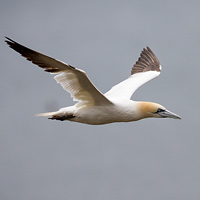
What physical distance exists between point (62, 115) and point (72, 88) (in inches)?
34.2

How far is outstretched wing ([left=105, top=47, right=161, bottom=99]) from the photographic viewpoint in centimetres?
1229

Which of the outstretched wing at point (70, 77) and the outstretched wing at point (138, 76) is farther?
the outstretched wing at point (138, 76)

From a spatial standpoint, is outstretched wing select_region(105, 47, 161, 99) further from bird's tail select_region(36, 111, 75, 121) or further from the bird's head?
bird's tail select_region(36, 111, 75, 121)

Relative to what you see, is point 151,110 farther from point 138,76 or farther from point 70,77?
point 138,76

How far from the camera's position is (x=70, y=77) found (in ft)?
32.4

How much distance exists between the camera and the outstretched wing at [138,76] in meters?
12.3

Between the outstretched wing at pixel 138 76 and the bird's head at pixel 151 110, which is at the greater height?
the outstretched wing at pixel 138 76

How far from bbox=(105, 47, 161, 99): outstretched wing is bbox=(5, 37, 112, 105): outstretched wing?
4.54 feet

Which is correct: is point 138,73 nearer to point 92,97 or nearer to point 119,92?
point 119,92

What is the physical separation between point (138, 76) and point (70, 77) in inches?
160

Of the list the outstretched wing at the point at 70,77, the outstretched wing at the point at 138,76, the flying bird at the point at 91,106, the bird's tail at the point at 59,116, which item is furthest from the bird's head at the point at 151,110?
the bird's tail at the point at 59,116

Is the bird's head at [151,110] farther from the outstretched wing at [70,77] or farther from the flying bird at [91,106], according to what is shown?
the outstretched wing at [70,77]

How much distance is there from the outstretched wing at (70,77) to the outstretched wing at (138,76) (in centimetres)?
138

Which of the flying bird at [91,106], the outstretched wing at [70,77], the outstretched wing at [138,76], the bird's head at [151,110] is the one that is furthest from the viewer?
the outstretched wing at [138,76]
